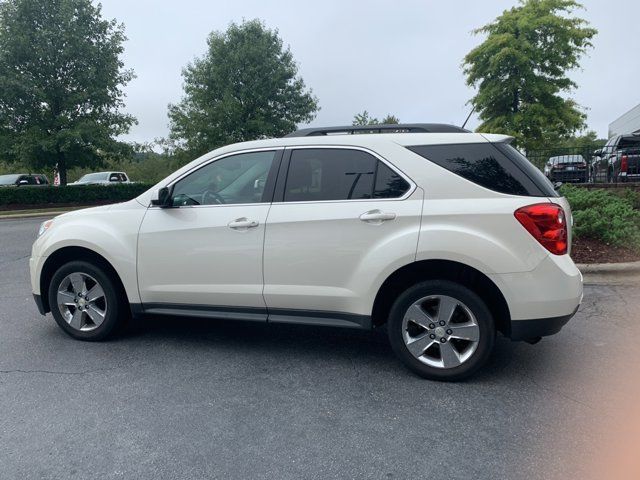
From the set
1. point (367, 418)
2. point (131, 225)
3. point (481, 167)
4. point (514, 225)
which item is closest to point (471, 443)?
point (367, 418)

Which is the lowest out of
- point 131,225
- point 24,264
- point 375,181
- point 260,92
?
point 24,264

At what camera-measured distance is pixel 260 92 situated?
2841 centimetres

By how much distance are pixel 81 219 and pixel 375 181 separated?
2717 mm

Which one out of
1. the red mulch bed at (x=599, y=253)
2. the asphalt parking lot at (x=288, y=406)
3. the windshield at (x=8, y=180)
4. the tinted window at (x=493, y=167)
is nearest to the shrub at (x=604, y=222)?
the red mulch bed at (x=599, y=253)

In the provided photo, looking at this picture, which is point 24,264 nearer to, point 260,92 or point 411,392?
point 411,392

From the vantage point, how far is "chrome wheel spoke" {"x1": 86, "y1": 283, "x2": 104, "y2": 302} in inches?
177

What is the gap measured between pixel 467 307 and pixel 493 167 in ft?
3.33

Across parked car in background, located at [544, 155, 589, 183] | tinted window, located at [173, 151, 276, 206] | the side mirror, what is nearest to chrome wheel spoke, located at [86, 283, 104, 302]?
the side mirror

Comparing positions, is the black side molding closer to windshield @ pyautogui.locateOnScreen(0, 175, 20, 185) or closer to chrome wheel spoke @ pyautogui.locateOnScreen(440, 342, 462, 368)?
chrome wheel spoke @ pyautogui.locateOnScreen(440, 342, 462, 368)

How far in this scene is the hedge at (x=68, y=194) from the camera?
2269 cm

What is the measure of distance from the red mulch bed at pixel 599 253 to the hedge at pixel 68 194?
2282 centimetres

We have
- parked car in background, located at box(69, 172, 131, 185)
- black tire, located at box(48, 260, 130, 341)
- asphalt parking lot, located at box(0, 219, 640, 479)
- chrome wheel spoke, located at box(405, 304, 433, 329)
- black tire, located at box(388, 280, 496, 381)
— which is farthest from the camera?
parked car in background, located at box(69, 172, 131, 185)

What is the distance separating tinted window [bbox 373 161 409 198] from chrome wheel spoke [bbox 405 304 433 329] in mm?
Answer: 834

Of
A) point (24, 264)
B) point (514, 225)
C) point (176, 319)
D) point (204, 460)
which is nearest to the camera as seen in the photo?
point (204, 460)
